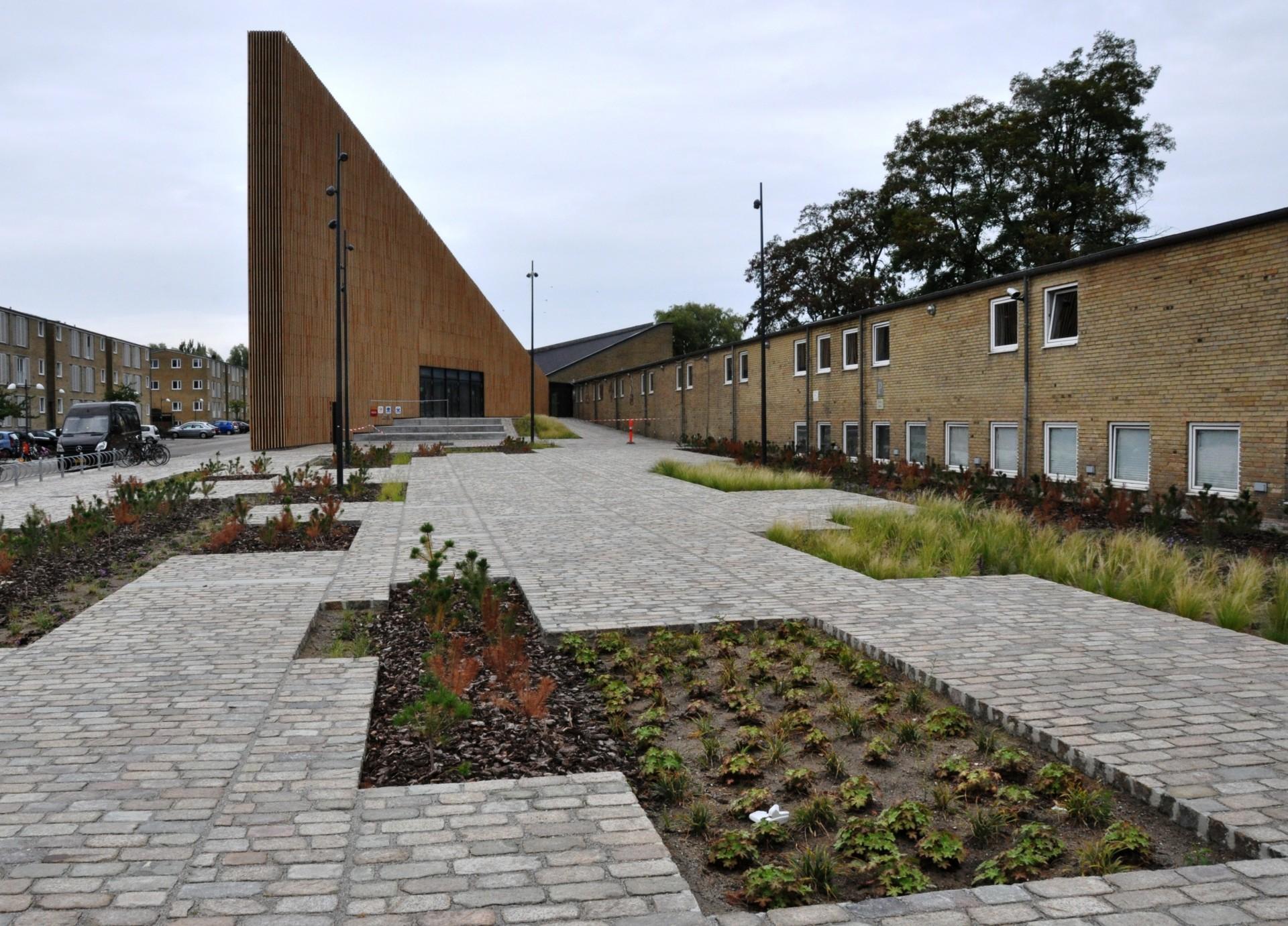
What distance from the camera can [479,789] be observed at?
13.7 feet

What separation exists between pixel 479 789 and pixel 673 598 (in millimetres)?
4030

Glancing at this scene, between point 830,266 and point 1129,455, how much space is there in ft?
116

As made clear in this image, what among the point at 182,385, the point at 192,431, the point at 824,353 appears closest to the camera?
the point at 824,353

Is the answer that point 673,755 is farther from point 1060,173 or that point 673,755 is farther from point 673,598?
point 1060,173

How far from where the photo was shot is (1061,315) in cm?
1911

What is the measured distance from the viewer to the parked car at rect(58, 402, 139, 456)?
1195 inches

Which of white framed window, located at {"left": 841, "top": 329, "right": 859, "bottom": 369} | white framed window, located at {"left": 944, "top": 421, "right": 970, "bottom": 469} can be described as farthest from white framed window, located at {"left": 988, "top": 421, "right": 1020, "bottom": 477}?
white framed window, located at {"left": 841, "top": 329, "right": 859, "bottom": 369}

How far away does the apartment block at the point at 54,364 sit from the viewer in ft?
230

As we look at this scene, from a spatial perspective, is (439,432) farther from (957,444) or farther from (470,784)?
(470,784)

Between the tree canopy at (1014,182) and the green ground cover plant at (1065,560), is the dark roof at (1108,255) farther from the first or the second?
the tree canopy at (1014,182)

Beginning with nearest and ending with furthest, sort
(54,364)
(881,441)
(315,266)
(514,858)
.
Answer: (514,858), (881,441), (315,266), (54,364)

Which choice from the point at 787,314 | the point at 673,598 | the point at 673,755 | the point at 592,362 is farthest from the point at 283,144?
the point at 592,362

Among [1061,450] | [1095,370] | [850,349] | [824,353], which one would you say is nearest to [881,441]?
[850,349]

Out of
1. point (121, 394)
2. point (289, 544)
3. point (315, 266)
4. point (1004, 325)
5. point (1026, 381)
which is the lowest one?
point (289, 544)
